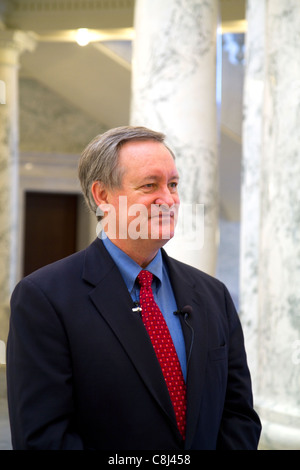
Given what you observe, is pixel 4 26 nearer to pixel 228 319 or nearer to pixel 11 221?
pixel 11 221

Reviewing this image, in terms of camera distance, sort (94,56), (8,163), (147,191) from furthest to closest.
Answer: (94,56), (8,163), (147,191)

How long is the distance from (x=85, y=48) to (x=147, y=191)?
10.1 metres

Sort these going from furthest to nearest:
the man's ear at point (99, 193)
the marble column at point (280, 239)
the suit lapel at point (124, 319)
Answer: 1. the marble column at point (280, 239)
2. the man's ear at point (99, 193)
3. the suit lapel at point (124, 319)

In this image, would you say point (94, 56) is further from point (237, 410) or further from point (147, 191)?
point (237, 410)

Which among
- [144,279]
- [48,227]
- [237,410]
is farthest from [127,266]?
[48,227]

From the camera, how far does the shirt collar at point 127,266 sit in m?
2.38

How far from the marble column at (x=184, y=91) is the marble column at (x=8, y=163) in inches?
208

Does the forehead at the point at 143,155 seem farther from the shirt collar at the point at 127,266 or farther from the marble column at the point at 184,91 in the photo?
the marble column at the point at 184,91

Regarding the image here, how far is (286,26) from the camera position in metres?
4.45

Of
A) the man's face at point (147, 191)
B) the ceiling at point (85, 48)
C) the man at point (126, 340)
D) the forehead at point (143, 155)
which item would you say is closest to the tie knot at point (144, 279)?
the man at point (126, 340)

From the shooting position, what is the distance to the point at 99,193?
2449 millimetres

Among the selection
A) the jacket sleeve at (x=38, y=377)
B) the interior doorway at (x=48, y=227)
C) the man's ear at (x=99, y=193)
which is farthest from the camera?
the interior doorway at (x=48, y=227)

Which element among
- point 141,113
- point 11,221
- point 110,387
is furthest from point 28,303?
point 11,221

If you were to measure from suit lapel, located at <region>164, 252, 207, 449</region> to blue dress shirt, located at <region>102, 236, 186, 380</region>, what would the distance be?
3 cm
